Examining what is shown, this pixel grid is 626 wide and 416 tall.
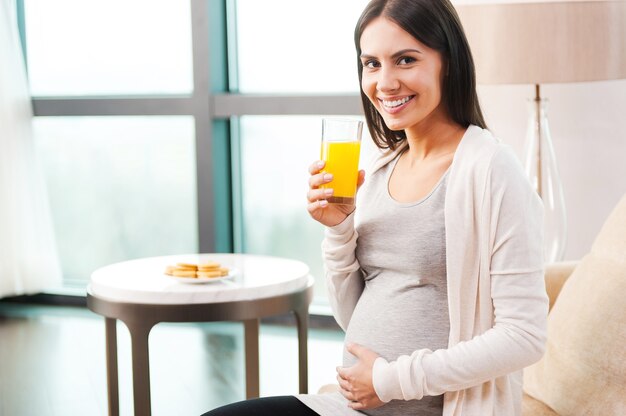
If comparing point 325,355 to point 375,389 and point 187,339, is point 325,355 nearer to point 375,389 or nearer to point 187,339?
point 187,339

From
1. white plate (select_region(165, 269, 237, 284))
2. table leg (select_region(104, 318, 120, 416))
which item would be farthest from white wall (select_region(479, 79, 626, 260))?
table leg (select_region(104, 318, 120, 416))

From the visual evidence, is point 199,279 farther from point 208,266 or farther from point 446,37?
point 446,37

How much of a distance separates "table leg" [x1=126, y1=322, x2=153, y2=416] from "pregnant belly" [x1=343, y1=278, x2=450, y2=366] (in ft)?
2.70

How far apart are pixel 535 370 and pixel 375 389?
0.66 meters

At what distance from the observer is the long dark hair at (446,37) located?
1430 mm

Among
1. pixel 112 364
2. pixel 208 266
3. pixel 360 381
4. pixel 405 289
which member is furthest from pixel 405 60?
pixel 112 364

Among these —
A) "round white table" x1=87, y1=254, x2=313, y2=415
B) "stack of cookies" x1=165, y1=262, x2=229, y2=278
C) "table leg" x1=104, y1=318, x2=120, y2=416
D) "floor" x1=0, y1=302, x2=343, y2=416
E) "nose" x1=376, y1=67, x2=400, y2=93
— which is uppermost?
"nose" x1=376, y1=67, x2=400, y2=93

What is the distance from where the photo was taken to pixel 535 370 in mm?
1948

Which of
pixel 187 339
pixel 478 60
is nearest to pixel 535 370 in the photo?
pixel 478 60

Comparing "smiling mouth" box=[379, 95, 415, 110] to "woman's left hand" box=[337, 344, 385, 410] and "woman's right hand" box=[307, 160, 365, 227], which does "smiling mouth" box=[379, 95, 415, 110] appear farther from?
"woman's left hand" box=[337, 344, 385, 410]

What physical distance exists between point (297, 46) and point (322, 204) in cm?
278

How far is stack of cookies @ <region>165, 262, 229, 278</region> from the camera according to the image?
7.63 ft

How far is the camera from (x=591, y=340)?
1802 mm

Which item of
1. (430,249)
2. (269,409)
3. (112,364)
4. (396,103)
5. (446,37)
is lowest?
(112,364)
